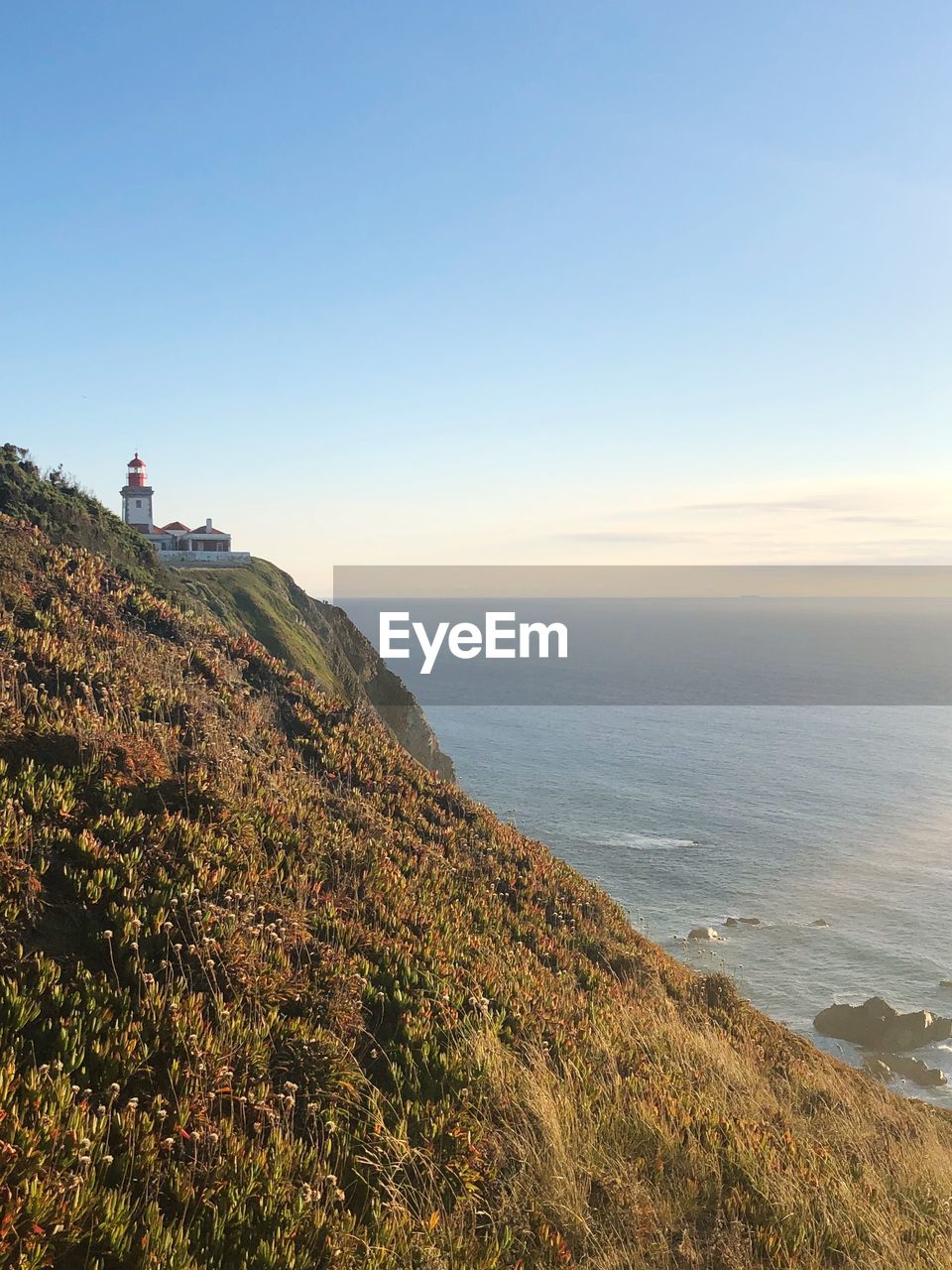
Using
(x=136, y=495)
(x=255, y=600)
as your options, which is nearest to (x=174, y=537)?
(x=136, y=495)

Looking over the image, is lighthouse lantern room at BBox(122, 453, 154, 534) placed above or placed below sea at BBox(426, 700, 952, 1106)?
above

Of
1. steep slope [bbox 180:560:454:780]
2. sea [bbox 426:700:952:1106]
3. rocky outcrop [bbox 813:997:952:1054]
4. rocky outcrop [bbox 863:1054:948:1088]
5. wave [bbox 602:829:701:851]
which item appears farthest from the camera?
wave [bbox 602:829:701:851]

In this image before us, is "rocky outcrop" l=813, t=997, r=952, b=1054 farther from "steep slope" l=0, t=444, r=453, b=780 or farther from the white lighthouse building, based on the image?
the white lighthouse building

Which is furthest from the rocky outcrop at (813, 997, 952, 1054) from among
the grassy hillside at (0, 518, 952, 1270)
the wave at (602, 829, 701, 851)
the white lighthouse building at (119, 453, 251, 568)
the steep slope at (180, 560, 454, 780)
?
the white lighthouse building at (119, 453, 251, 568)

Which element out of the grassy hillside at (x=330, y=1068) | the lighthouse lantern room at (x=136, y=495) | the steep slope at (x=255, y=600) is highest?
the lighthouse lantern room at (x=136, y=495)

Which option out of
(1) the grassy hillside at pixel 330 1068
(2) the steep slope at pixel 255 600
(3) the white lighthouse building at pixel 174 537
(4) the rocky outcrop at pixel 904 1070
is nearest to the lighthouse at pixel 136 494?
(3) the white lighthouse building at pixel 174 537

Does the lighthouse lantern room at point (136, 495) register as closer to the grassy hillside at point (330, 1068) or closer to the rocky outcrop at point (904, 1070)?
the grassy hillside at point (330, 1068)

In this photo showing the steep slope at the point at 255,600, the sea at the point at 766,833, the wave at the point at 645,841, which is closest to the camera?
the steep slope at the point at 255,600
